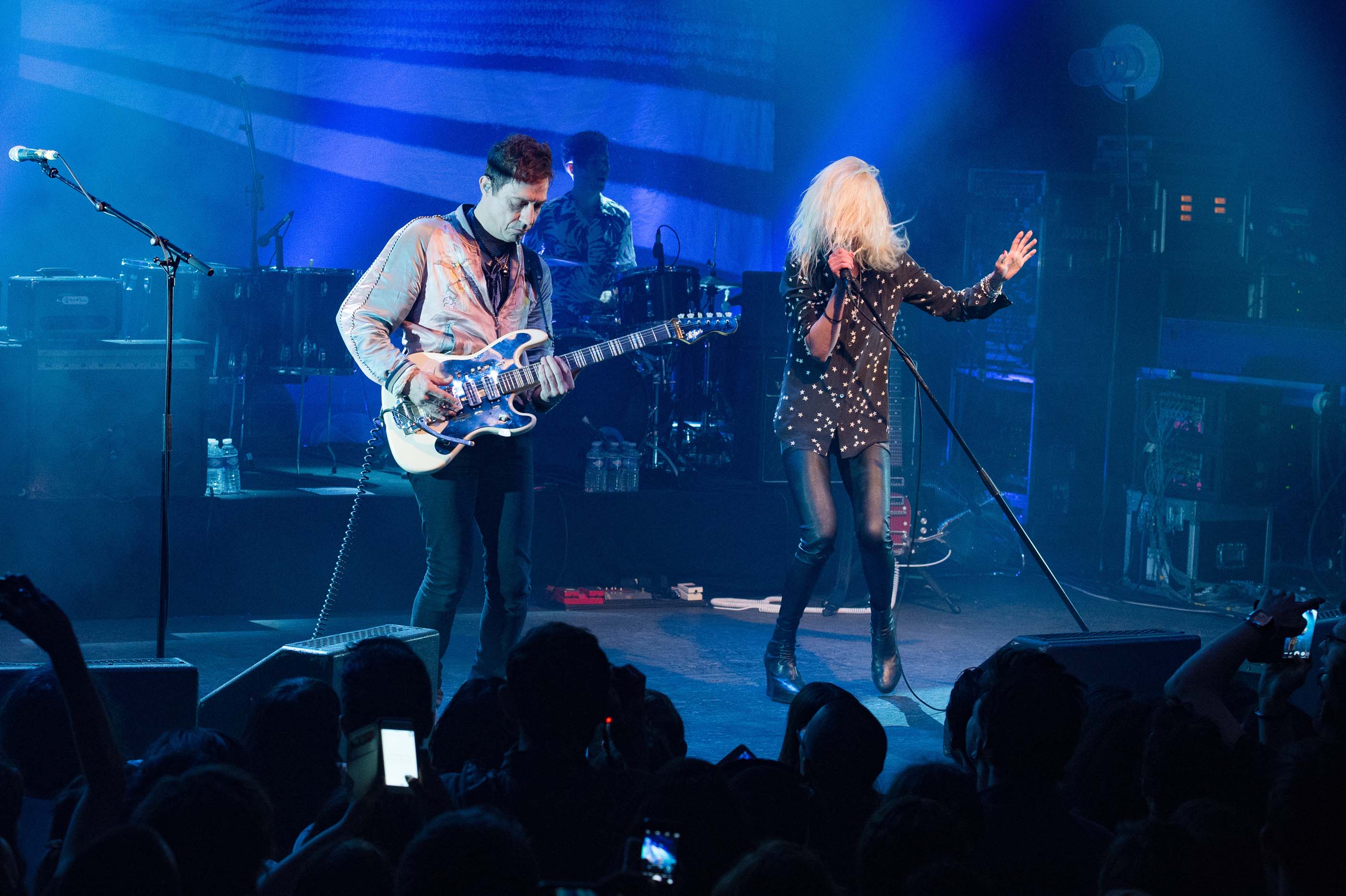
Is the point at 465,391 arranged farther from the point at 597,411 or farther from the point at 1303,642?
the point at 597,411

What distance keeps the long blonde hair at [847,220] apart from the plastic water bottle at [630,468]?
281cm

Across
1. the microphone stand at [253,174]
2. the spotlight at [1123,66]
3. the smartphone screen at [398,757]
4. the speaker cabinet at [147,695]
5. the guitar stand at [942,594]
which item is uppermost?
the spotlight at [1123,66]

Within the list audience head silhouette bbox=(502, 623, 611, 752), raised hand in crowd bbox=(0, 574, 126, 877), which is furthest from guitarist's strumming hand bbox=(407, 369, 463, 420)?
raised hand in crowd bbox=(0, 574, 126, 877)

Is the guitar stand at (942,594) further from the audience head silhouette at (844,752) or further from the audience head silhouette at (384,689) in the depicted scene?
the audience head silhouette at (384,689)

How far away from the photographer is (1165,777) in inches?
102

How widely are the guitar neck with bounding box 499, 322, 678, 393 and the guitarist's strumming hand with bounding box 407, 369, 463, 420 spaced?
0.19 m

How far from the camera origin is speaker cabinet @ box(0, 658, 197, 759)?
3.38 meters

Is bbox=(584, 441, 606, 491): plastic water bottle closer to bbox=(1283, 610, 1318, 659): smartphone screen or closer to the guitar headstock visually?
the guitar headstock

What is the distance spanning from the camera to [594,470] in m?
7.96

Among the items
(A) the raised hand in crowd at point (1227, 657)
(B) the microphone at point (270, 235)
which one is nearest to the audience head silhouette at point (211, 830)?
(A) the raised hand in crowd at point (1227, 657)

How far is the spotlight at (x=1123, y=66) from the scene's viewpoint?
9547 mm

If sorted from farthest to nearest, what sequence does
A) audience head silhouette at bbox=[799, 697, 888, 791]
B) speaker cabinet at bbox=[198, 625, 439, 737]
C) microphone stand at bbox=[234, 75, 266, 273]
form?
microphone stand at bbox=[234, 75, 266, 273]
speaker cabinet at bbox=[198, 625, 439, 737]
audience head silhouette at bbox=[799, 697, 888, 791]

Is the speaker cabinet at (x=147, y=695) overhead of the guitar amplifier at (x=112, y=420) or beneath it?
beneath

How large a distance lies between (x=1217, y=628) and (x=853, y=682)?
Result: 8.42 feet
